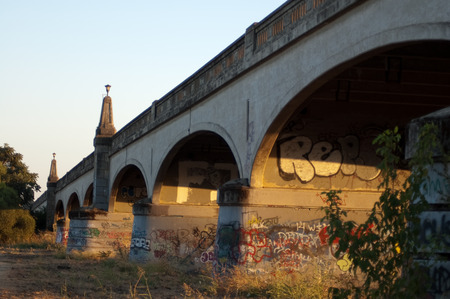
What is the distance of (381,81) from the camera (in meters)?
13.5

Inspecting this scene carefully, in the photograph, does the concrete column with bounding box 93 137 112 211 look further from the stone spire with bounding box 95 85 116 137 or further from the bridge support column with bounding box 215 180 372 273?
the bridge support column with bounding box 215 180 372 273

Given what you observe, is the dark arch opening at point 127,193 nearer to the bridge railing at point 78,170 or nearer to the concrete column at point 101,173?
the concrete column at point 101,173

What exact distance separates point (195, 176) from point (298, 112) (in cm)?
985

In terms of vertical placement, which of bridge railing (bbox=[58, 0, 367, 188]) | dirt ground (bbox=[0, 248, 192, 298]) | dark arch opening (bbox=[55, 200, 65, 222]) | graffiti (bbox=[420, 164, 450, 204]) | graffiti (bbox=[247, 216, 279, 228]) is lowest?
dirt ground (bbox=[0, 248, 192, 298])

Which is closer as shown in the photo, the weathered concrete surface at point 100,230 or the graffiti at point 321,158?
the graffiti at point 321,158

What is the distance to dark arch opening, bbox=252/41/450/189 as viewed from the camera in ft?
45.7

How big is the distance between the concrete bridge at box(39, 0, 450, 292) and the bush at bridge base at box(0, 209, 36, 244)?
24157 mm

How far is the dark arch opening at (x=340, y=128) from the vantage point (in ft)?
45.7

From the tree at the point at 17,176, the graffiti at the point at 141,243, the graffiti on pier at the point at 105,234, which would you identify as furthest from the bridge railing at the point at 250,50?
the tree at the point at 17,176

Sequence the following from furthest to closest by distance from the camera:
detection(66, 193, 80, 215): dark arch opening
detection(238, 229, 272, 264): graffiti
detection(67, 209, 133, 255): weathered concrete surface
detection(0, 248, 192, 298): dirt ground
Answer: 1. detection(66, 193, 80, 215): dark arch opening
2. detection(67, 209, 133, 255): weathered concrete surface
3. detection(238, 229, 272, 264): graffiti
4. detection(0, 248, 192, 298): dirt ground

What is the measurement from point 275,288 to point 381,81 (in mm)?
4878

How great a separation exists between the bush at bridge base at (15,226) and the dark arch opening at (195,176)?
23.9m

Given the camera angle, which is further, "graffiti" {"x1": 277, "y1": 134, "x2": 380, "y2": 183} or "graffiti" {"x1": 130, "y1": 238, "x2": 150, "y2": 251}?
"graffiti" {"x1": 130, "y1": 238, "x2": 150, "y2": 251}

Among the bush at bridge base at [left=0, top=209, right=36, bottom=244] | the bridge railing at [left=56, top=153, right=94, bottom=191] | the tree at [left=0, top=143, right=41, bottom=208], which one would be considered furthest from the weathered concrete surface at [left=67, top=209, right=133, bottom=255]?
the tree at [left=0, top=143, right=41, bottom=208]
